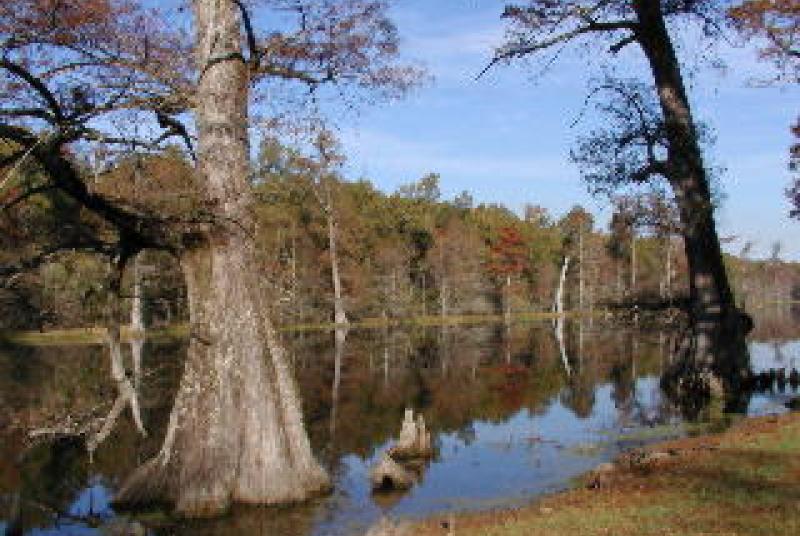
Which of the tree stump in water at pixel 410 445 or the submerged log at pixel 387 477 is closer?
the submerged log at pixel 387 477

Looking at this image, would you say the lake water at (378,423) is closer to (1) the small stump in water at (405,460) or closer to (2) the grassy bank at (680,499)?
(1) the small stump in water at (405,460)

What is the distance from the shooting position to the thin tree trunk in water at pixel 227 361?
13.9m

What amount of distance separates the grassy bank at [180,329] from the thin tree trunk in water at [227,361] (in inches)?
767

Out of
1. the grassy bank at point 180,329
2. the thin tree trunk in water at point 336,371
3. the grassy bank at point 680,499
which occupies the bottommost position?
the grassy bank at point 680,499

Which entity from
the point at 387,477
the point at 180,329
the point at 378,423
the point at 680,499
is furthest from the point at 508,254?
the point at 680,499

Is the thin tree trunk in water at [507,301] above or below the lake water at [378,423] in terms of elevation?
above

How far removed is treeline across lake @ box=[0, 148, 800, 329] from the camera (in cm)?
1505

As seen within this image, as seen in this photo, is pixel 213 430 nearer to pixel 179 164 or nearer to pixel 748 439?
pixel 179 164

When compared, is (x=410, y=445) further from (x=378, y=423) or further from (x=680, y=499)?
(x=680, y=499)

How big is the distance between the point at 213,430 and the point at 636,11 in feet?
56.1

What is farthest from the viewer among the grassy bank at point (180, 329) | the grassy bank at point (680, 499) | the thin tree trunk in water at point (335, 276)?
the thin tree trunk in water at point (335, 276)

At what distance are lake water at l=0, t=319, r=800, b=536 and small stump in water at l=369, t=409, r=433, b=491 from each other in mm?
277

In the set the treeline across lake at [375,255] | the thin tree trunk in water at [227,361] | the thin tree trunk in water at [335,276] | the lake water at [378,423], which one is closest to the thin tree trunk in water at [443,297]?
the treeline across lake at [375,255]

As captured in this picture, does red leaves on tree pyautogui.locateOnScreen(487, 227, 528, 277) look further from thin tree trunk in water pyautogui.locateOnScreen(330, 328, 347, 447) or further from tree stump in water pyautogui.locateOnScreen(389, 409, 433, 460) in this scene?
tree stump in water pyautogui.locateOnScreen(389, 409, 433, 460)
